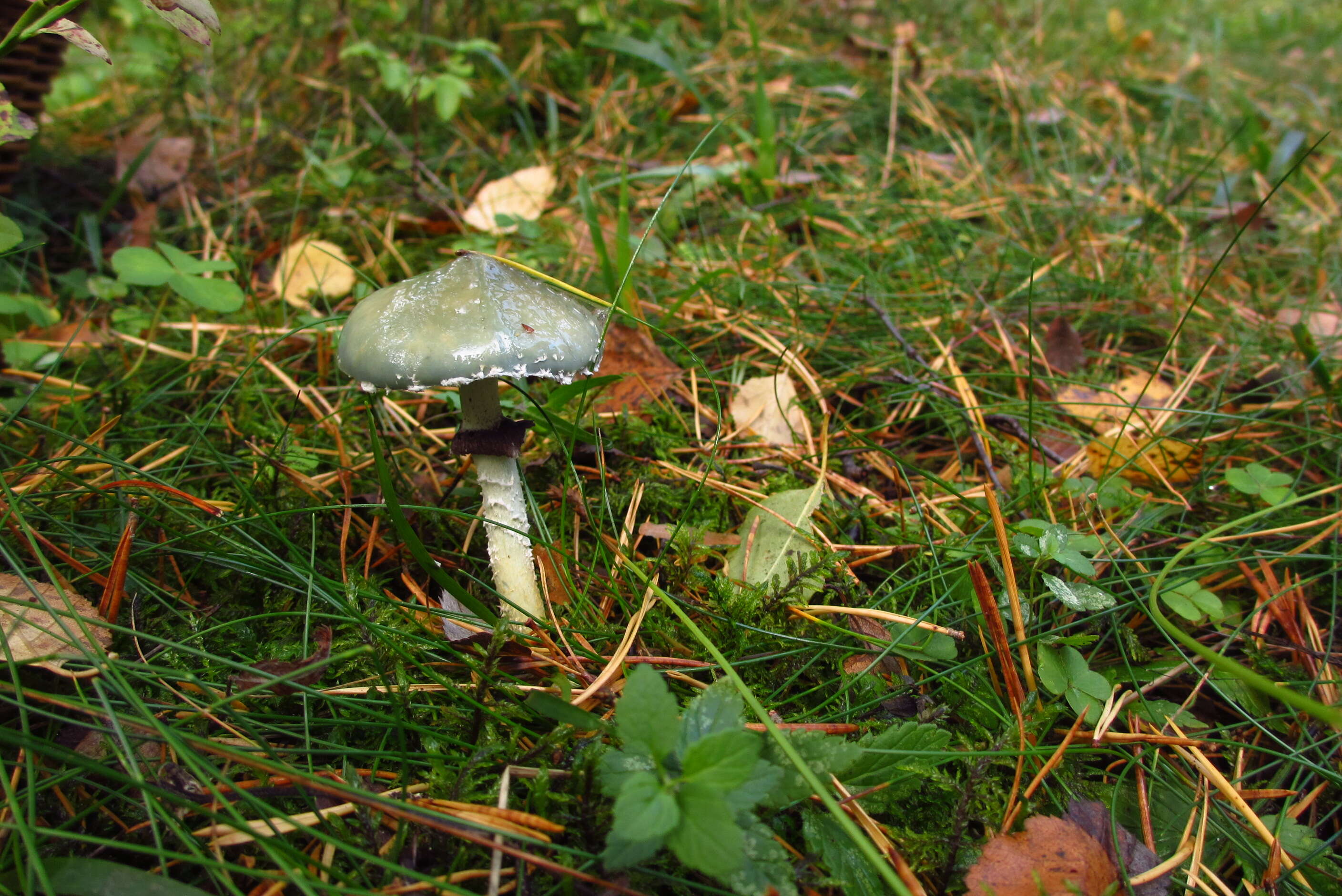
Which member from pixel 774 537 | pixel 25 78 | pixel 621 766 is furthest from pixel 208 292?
pixel 621 766

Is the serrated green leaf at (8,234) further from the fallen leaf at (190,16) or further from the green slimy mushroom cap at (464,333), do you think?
the green slimy mushroom cap at (464,333)

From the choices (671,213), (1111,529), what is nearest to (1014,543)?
(1111,529)

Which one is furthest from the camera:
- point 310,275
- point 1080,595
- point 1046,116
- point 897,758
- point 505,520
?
point 1046,116

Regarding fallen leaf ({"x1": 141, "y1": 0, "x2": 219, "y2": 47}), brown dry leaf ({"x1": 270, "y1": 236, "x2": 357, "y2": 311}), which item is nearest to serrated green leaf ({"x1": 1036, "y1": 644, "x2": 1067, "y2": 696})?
fallen leaf ({"x1": 141, "y1": 0, "x2": 219, "y2": 47})

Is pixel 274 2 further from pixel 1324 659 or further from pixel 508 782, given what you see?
pixel 1324 659

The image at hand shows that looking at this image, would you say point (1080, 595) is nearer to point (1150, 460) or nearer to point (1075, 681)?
point (1075, 681)

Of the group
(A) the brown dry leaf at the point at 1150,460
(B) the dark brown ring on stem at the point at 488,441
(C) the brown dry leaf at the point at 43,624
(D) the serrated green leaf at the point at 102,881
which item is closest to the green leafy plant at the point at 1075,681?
(A) the brown dry leaf at the point at 1150,460
